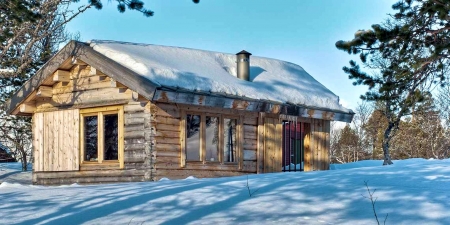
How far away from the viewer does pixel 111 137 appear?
14.6 m

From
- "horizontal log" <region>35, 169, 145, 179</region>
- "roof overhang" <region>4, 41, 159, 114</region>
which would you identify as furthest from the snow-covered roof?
"horizontal log" <region>35, 169, 145, 179</region>

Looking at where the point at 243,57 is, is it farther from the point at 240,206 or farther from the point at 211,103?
the point at 240,206

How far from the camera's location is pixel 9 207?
7.02 metres

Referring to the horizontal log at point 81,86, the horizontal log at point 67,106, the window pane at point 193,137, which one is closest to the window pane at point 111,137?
the horizontal log at point 67,106

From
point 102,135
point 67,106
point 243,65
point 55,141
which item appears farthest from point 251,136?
point 55,141

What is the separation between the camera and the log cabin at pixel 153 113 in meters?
13.9

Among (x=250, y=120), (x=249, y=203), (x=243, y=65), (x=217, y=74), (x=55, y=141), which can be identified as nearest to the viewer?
(x=249, y=203)

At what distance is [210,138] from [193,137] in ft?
1.81

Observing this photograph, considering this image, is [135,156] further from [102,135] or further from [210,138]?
[210,138]

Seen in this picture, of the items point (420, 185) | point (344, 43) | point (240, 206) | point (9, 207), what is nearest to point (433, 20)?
point (344, 43)

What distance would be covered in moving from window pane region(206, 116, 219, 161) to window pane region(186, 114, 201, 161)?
325 millimetres

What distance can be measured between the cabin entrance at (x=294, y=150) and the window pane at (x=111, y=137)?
5.85m

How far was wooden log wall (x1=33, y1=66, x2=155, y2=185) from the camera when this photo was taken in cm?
1384

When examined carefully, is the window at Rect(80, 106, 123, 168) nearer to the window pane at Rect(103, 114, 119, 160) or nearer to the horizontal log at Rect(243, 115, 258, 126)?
the window pane at Rect(103, 114, 119, 160)
